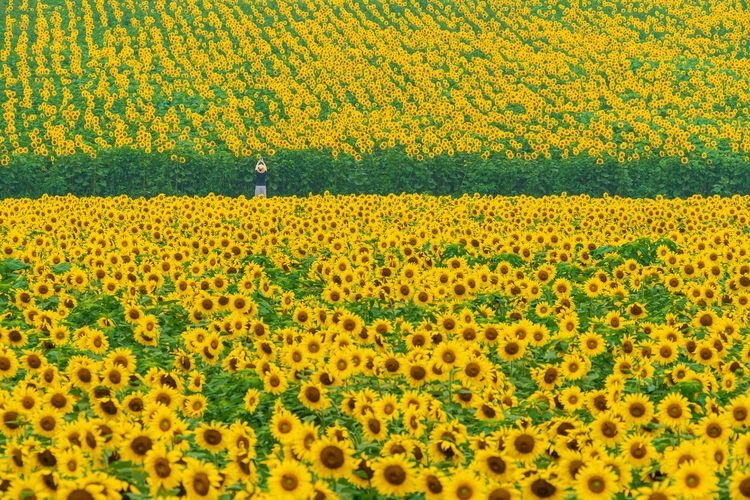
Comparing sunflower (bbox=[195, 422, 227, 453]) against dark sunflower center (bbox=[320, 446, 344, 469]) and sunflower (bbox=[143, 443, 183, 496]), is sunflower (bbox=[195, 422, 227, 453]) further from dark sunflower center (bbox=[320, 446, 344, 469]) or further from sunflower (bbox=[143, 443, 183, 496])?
dark sunflower center (bbox=[320, 446, 344, 469])

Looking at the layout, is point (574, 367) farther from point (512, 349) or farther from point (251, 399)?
point (251, 399)

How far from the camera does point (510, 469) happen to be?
5148 millimetres

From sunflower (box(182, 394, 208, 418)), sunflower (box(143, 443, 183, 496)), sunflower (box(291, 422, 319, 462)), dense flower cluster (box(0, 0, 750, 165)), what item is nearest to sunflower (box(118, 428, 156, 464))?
sunflower (box(143, 443, 183, 496))

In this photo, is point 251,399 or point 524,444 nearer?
point 524,444

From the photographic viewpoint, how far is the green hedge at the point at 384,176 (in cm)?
2802

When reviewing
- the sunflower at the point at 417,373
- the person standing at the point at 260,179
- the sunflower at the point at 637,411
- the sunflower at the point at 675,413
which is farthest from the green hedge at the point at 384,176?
the sunflower at the point at 637,411

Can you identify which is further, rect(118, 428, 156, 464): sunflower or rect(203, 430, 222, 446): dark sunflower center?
rect(203, 430, 222, 446): dark sunflower center

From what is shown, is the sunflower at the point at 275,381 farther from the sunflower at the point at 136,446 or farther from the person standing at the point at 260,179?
the person standing at the point at 260,179

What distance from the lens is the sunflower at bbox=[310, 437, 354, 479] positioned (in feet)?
17.1

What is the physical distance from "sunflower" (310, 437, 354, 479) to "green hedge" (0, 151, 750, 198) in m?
22.9

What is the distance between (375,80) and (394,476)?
33.4 meters

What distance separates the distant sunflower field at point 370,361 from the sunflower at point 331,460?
1cm

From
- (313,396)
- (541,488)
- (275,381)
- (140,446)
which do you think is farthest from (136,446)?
(541,488)

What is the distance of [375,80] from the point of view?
123 feet
